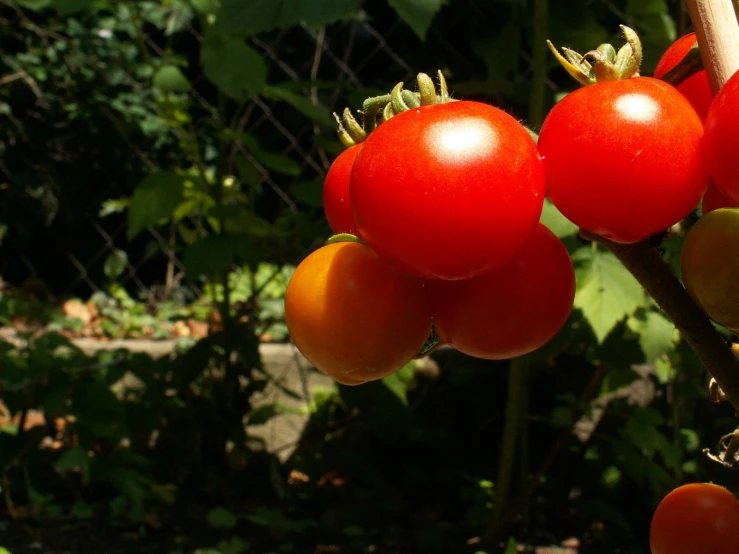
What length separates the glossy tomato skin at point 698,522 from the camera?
0.58 metres

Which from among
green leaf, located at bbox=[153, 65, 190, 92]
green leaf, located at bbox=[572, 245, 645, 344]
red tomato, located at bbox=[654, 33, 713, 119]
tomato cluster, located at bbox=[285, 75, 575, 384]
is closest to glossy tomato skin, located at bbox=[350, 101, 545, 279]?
tomato cluster, located at bbox=[285, 75, 575, 384]

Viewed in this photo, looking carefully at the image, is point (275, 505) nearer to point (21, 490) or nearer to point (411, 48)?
point (21, 490)

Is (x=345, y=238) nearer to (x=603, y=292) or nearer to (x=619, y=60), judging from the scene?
(x=619, y=60)

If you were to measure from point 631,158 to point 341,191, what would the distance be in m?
0.17

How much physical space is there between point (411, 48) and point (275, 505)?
1.57m

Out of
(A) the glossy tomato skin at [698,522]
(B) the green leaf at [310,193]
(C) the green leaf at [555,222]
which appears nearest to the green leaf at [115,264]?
(B) the green leaf at [310,193]

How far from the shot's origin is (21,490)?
2.07 metres

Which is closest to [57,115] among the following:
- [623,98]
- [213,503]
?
[213,503]

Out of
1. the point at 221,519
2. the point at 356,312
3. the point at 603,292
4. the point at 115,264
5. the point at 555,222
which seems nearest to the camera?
the point at 356,312

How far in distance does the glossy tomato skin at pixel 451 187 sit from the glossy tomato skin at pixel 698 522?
33cm

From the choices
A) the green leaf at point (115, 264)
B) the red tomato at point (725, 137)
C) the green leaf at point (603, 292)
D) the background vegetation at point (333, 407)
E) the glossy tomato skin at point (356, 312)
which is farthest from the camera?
the green leaf at point (115, 264)

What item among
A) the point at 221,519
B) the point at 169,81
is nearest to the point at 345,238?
the point at 169,81

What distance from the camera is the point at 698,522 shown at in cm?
59

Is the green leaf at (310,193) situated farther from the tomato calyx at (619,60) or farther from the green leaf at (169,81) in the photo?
the tomato calyx at (619,60)
